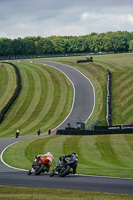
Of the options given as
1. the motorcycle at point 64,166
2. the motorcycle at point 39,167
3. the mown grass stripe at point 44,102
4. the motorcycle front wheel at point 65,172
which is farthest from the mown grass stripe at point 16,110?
the motorcycle front wheel at point 65,172

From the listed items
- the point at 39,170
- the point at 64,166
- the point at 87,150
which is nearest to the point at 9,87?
the point at 87,150

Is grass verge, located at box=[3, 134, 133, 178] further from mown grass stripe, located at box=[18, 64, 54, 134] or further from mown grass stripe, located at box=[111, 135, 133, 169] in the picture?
mown grass stripe, located at box=[18, 64, 54, 134]

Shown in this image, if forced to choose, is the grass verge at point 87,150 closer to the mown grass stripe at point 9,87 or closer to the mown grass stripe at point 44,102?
the mown grass stripe at point 44,102

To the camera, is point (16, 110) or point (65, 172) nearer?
point (65, 172)

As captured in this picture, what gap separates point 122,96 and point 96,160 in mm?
54021

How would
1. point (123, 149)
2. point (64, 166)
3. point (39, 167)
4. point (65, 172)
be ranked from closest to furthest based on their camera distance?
point (65, 172)
point (64, 166)
point (39, 167)
point (123, 149)

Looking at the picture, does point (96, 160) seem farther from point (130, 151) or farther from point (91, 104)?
point (91, 104)

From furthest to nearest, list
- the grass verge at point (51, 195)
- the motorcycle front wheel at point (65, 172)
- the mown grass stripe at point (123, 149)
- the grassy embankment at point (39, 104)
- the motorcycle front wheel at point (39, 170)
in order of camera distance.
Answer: the grassy embankment at point (39, 104) → the mown grass stripe at point (123, 149) → the motorcycle front wheel at point (39, 170) → the motorcycle front wheel at point (65, 172) → the grass verge at point (51, 195)

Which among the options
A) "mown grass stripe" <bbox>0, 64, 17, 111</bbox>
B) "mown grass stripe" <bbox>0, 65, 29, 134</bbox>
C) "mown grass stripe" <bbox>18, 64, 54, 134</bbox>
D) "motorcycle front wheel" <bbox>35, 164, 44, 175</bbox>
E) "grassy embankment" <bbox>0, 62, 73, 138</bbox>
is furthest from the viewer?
"mown grass stripe" <bbox>0, 64, 17, 111</bbox>

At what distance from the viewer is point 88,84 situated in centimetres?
10638

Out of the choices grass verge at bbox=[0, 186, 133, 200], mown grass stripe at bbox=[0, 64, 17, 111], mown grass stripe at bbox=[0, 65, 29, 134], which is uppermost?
grass verge at bbox=[0, 186, 133, 200]

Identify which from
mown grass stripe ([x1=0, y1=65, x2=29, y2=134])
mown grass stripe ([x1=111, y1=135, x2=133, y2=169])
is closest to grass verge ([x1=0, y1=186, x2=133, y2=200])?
mown grass stripe ([x1=111, y1=135, x2=133, y2=169])

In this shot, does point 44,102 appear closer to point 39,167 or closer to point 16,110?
point 16,110

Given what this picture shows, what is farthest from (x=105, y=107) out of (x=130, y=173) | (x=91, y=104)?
(x=130, y=173)
